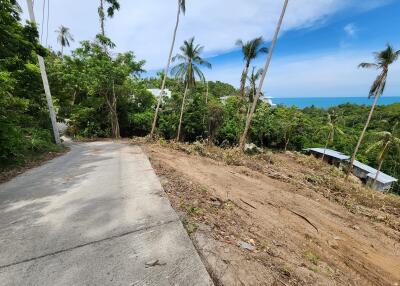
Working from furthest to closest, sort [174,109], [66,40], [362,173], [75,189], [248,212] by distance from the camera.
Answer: [66,40]
[362,173]
[174,109]
[75,189]
[248,212]

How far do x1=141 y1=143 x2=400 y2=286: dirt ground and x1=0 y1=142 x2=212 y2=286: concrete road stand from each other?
0.33 meters

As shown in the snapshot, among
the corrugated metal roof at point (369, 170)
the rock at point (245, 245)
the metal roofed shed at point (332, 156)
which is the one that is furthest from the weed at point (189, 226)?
the metal roofed shed at point (332, 156)

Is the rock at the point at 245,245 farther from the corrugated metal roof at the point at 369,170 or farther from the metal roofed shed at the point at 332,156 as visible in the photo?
the metal roofed shed at the point at 332,156

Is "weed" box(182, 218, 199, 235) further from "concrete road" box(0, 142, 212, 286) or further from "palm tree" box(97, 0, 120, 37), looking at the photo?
"palm tree" box(97, 0, 120, 37)

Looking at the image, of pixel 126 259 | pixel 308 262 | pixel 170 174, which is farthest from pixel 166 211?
pixel 170 174

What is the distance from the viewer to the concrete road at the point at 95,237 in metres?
2.65

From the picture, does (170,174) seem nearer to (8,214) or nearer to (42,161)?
(8,214)

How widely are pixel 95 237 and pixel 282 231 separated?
323cm

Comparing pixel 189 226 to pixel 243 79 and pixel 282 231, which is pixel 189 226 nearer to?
pixel 282 231

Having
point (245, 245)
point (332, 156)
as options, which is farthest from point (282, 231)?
point (332, 156)

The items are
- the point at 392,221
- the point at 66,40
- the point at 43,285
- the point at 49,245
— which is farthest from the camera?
the point at 66,40

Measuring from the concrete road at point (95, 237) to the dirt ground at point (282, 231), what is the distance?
328 mm

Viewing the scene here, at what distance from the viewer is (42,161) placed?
980 cm

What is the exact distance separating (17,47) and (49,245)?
19.1ft
